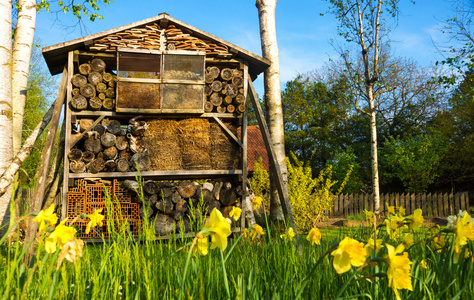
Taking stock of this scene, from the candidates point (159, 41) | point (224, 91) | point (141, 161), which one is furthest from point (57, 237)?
point (159, 41)

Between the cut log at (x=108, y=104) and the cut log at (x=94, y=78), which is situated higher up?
the cut log at (x=94, y=78)

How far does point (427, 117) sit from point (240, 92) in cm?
1960

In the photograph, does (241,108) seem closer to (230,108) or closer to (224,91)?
(230,108)

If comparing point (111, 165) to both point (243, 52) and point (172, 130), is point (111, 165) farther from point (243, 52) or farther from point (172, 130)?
point (243, 52)

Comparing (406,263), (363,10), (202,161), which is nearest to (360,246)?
(406,263)

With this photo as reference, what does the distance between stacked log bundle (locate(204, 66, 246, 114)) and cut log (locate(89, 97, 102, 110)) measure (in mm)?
1848

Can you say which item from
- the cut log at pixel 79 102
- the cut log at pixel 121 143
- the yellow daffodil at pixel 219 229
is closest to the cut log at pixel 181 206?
the cut log at pixel 121 143

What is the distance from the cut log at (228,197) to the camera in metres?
6.98

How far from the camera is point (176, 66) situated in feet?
22.4

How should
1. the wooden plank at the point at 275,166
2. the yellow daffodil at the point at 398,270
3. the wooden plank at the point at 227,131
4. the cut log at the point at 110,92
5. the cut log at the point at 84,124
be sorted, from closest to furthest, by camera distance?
the yellow daffodil at the point at 398,270
the wooden plank at the point at 275,166
the cut log at the point at 84,124
the cut log at the point at 110,92
the wooden plank at the point at 227,131

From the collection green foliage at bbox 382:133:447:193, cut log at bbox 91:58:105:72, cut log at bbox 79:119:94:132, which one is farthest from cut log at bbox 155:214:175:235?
green foliage at bbox 382:133:447:193

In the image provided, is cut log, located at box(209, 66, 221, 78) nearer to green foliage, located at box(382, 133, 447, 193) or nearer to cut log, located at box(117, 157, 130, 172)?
cut log, located at box(117, 157, 130, 172)

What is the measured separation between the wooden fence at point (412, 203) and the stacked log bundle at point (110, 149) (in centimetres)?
812

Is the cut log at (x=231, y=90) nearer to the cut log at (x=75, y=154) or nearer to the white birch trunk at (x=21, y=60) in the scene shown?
the cut log at (x=75, y=154)
